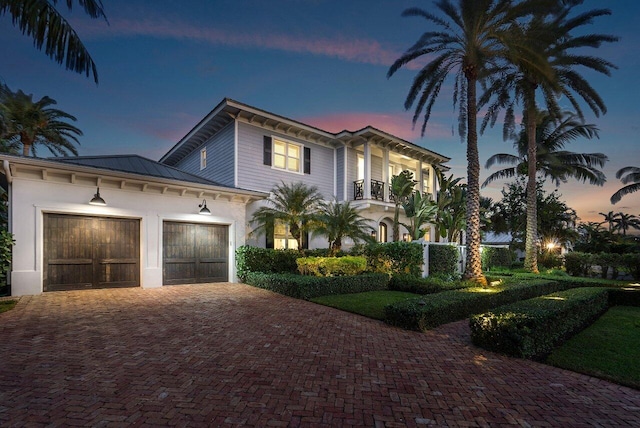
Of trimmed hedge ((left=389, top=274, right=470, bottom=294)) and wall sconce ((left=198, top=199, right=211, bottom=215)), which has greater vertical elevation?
wall sconce ((left=198, top=199, right=211, bottom=215))

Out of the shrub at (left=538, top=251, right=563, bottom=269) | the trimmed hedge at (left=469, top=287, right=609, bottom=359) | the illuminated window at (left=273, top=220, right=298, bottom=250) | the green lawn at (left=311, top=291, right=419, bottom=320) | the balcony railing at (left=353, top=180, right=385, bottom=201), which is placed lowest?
the shrub at (left=538, top=251, right=563, bottom=269)

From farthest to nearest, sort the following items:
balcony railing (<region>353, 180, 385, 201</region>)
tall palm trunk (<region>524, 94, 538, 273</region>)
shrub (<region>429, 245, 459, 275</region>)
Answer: balcony railing (<region>353, 180, 385, 201</region>) < tall palm trunk (<region>524, 94, 538, 273</region>) < shrub (<region>429, 245, 459, 275</region>)

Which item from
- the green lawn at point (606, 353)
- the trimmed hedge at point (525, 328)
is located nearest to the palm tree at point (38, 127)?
the trimmed hedge at point (525, 328)

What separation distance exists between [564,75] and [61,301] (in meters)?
23.6

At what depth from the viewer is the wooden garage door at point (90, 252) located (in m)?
9.75

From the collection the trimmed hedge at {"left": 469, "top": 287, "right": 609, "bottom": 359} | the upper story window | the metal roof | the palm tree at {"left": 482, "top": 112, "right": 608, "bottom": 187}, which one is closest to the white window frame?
the metal roof

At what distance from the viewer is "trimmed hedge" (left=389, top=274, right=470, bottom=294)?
11.1 metres

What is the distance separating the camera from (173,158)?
21141mm

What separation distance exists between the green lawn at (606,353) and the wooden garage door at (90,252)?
41.8 ft

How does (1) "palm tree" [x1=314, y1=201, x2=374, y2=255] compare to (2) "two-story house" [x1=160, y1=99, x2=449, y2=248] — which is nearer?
(1) "palm tree" [x1=314, y1=201, x2=374, y2=255]

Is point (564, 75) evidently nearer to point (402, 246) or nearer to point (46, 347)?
point (402, 246)

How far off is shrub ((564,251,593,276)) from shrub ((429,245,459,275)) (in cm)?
988

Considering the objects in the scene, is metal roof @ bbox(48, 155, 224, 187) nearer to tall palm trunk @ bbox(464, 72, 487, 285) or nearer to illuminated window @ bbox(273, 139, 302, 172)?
illuminated window @ bbox(273, 139, 302, 172)

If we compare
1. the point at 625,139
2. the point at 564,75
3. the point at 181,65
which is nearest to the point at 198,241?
the point at 181,65
